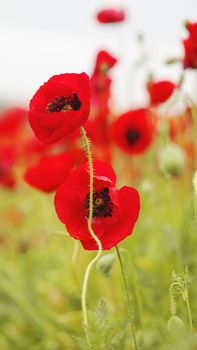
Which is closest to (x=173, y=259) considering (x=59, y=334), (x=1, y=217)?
(x=59, y=334)

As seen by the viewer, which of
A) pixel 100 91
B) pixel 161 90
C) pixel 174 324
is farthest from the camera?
pixel 100 91

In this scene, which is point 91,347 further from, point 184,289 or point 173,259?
point 173,259

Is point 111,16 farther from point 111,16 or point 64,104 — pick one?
point 64,104

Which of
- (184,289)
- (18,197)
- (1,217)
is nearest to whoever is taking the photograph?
(184,289)

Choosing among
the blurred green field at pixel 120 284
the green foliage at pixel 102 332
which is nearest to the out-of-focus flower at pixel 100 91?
the blurred green field at pixel 120 284

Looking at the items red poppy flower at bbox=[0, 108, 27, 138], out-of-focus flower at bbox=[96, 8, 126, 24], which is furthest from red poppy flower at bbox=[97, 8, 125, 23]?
red poppy flower at bbox=[0, 108, 27, 138]

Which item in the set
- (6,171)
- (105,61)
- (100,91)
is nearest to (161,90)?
(105,61)

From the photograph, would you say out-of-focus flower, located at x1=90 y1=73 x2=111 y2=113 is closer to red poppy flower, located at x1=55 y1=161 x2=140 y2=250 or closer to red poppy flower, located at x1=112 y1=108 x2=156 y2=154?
red poppy flower, located at x1=112 y1=108 x2=156 y2=154
